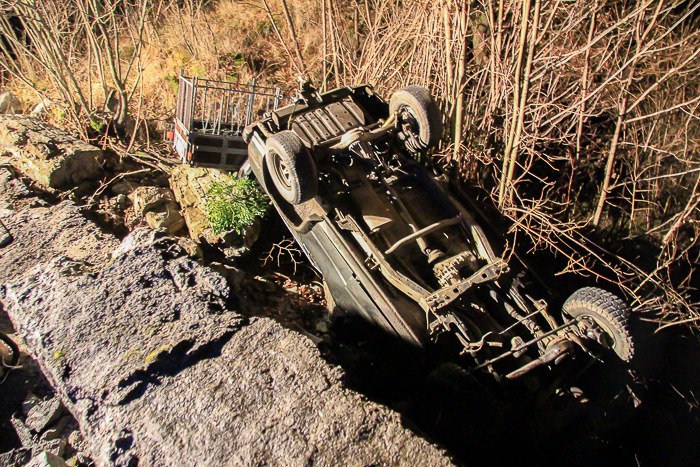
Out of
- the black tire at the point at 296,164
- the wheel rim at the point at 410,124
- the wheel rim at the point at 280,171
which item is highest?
the wheel rim at the point at 410,124

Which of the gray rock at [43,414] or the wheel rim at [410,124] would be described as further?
the wheel rim at [410,124]

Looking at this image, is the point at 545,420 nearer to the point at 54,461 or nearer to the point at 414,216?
the point at 414,216

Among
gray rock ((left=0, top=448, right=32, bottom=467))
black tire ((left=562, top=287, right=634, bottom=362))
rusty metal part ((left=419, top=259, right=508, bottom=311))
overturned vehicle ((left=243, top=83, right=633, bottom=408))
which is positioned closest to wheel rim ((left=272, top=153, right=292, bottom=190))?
overturned vehicle ((left=243, top=83, right=633, bottom=408))

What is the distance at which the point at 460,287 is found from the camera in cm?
450

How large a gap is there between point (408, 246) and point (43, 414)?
305cm

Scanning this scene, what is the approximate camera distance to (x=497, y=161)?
21.1 ft

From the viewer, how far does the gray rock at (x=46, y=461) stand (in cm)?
344

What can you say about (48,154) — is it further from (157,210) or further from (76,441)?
(76,441)

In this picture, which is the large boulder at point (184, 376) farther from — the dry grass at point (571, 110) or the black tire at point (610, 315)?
the dry grass at point (571, 110)

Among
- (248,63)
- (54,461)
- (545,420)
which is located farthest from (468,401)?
(248,63)


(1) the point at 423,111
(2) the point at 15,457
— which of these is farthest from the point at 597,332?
(2) the point at 15,457

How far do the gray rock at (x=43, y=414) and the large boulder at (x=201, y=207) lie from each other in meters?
2.31

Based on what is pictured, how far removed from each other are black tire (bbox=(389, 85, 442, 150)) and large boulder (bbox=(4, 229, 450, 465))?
2.41 metres

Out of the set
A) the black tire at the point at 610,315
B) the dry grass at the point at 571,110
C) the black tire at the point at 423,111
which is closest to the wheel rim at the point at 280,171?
the black tire at the point at 423,111
